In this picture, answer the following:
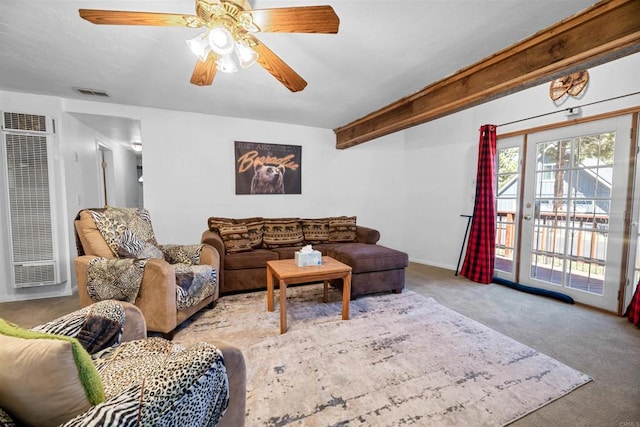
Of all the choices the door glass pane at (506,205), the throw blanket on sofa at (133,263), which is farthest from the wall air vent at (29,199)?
the door glass pane at (506,205)

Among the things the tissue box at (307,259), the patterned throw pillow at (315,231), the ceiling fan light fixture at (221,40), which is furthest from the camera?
the patterned throw pillow at (315,231)

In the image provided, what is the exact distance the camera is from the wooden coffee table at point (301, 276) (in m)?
2.21

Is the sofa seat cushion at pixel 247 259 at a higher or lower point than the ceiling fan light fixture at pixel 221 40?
lower

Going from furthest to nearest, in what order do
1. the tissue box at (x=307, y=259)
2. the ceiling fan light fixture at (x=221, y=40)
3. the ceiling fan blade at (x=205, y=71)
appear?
1. the tissue box at (x=307, y=259)
2. the ceiling fan blade at (x=205, y=71)
3. the ceiling fan light fixture at (x=221, y=40)

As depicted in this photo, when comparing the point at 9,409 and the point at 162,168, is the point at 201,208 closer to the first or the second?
the point at 162,168

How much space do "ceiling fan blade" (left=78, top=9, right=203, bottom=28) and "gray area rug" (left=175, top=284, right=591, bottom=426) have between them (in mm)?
2037

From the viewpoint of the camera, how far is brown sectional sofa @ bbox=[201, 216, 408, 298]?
2.98 meters

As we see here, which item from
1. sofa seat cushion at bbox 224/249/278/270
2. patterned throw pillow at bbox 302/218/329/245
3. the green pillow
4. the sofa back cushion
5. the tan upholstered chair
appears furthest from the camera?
patterned throw pillow at bbox 302/218/329/245

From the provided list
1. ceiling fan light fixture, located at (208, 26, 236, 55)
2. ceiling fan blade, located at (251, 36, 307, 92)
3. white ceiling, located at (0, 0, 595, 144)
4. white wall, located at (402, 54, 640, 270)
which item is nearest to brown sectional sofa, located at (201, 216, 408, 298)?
white wall, located at (402, 54, 640, 270)

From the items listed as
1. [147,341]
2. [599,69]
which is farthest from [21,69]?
[599,69]

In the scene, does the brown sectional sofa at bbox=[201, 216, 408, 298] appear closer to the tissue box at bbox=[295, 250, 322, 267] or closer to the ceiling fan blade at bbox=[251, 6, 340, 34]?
the tissue box at bbox=[295, 250, 322, 267]

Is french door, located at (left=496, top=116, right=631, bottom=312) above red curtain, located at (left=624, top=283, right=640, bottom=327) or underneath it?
above

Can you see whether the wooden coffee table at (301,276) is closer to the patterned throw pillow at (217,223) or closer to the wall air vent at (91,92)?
the patterned throw pillow at (217,223)

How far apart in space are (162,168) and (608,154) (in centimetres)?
510
